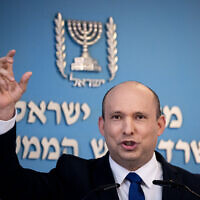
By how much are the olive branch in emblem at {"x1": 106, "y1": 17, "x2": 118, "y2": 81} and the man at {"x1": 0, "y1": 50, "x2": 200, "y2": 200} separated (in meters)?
1.92

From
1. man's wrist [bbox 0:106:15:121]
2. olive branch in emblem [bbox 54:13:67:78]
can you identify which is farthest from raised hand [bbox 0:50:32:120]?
olive branch in emblem [bbox 54:13:67:78]

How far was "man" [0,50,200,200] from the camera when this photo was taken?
5.81 feet

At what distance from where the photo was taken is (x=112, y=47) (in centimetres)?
389

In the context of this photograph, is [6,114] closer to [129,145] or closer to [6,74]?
[6,74]

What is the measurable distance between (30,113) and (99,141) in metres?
0.64

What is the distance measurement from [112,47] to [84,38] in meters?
0.26

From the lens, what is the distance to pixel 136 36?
4.02m

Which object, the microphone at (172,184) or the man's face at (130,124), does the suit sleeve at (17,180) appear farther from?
the microphone at (172,184)

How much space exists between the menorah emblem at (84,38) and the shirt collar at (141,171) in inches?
76.9

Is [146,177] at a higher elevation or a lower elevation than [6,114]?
lower

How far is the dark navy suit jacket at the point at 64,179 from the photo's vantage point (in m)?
1.64

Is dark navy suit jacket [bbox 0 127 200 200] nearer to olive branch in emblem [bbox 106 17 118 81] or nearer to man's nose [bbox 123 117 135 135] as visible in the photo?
man's nose [bbox 123 117 135 135]

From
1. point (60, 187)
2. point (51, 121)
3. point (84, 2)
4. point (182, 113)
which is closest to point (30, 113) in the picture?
point (51, 121)

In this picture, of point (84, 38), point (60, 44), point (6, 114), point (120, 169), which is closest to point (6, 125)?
point (6, 114)
